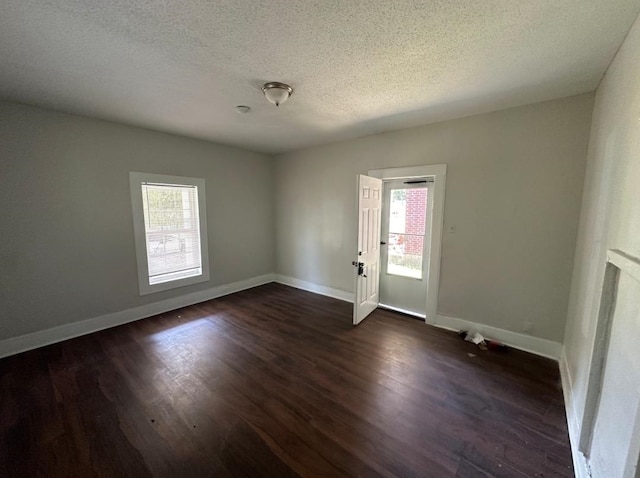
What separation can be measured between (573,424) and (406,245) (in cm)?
229

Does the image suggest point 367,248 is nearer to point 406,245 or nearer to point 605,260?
point 406,245

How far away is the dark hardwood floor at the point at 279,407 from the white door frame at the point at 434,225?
38 centimetres

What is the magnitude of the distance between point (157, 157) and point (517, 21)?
3.94 meters

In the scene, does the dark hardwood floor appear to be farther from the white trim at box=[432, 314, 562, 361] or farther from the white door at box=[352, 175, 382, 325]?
the white door at box=[352, 175, 382, 325]

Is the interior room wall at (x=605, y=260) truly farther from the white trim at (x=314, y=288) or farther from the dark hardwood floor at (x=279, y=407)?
the white trim at (x=314, y=288)

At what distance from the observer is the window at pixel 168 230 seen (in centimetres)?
334

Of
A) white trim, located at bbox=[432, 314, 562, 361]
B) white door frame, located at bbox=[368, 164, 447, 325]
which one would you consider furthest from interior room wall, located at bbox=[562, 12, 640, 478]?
white door frame, located at bbox=[368, 164, 447, 325]

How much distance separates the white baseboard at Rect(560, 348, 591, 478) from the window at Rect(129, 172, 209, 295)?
4324 millimetres

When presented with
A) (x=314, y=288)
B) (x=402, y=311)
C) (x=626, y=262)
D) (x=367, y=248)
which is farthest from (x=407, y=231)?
(x=626, y=262)

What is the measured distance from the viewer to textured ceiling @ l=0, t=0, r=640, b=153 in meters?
1.31

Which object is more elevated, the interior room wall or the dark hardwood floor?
the interior room wall

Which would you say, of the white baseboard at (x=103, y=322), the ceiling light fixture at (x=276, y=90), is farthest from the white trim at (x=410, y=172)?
the white baseboard at (x=103, y=322)

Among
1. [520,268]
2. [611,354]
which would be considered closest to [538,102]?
[520,268]

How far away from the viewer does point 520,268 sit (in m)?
2.62
